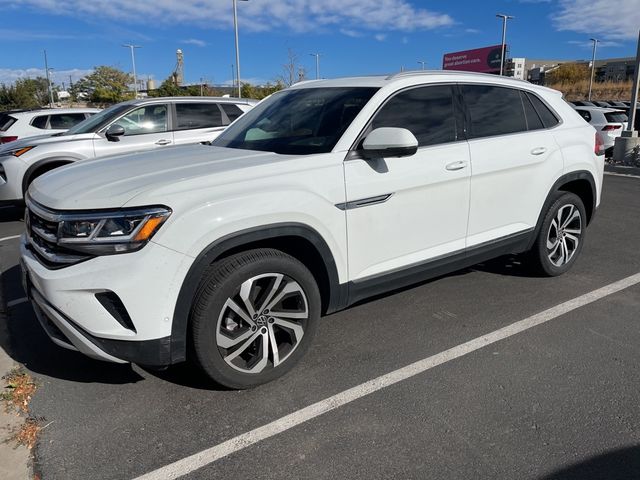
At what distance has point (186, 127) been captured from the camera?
27.9 ft

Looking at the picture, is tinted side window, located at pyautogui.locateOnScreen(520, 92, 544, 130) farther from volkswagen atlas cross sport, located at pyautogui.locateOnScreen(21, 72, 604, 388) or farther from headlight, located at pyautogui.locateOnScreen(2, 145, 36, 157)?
headlight, located at pyautogui.locateOnScreen(2, 145, 36, 157)

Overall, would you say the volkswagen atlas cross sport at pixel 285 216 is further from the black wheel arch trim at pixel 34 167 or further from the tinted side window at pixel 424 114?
the black wheel arch trim at pixel 34 167

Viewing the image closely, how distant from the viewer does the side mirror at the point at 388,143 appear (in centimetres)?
320

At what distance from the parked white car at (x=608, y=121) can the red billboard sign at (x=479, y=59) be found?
153 feet

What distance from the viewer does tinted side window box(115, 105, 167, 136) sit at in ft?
26.3

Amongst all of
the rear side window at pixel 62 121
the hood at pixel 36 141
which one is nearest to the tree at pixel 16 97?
the rear side window at pixel 62 121

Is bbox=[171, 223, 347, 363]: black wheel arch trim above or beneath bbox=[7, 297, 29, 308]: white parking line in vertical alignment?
above

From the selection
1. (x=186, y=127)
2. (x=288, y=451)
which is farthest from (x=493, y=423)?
(x=186, y=127)

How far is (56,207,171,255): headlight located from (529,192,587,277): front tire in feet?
11.2

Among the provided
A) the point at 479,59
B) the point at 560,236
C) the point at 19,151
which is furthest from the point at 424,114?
the point at 479,59

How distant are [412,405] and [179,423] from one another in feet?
4.15

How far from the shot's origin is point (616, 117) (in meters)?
14.8

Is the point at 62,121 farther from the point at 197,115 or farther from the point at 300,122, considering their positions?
the point at 300,122

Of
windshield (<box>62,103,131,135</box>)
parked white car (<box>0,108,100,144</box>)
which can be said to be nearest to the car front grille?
windshield (<box>62,103,131,135</box>)
